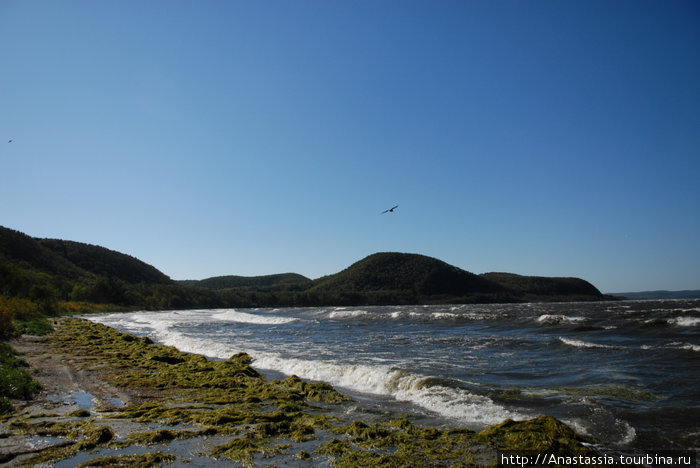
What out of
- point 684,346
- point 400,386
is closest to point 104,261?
point 400,386

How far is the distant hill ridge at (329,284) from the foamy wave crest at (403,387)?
10382cm

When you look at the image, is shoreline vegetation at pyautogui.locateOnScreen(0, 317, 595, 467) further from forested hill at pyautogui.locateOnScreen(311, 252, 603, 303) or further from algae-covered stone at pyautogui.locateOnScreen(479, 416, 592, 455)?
forested hill at pyautogui.locateOnScreen(311, 252, 603, 303)

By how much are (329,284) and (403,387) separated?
17281 cm

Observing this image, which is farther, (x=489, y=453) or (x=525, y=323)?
(x=525, y=323)

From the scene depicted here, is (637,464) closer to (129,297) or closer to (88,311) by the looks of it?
(88,311)

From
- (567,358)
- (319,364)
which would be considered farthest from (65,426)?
(567,358)

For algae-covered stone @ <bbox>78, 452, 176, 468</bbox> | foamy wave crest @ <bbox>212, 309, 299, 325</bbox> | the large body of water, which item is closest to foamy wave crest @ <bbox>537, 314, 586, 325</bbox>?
the large body of water

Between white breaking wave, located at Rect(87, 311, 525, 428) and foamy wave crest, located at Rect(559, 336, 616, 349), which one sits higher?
foamy wave crest, located at Rect(559, 336, 616, 349)

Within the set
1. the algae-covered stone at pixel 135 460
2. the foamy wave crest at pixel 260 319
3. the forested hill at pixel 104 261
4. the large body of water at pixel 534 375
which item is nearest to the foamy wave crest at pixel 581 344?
the large body of water at pixel 534 375

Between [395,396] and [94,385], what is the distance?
924 centimetres

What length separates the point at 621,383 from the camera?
458 inches

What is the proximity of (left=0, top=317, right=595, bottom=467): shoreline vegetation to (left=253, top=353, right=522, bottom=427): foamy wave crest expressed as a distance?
1.32 m

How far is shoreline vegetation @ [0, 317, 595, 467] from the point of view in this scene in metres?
6.23

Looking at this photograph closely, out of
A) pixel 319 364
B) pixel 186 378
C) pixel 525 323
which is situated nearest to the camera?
pixel 186 378
